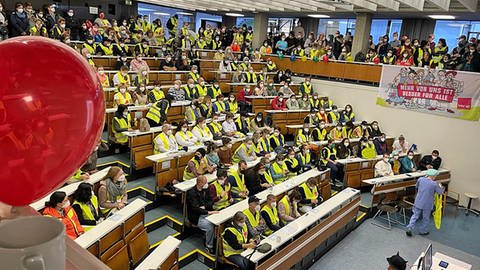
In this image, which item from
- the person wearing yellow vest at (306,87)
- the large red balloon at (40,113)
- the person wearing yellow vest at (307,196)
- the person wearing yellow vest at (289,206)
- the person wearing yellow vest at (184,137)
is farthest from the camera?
the person wearing yellow vest at (306,87)

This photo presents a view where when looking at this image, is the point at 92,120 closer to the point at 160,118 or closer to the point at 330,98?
the point at 160,118

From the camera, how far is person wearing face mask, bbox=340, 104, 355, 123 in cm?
1282

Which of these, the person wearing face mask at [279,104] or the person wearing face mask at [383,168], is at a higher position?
the person wearing face mask at [279,104]

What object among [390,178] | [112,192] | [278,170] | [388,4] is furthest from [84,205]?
[388,4]

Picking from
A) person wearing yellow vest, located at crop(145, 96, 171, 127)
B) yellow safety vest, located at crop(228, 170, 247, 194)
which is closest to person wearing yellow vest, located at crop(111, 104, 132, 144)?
person wearing yellow vest, located at crop(145, 96, 171, 127)

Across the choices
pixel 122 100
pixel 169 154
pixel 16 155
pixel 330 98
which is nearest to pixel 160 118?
pixel 122 100

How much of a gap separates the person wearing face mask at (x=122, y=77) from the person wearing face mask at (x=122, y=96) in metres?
0.98

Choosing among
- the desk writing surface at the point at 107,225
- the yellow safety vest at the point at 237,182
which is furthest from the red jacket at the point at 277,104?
the desk writing surface at the point at 107,225

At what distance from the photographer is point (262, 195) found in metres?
6.94

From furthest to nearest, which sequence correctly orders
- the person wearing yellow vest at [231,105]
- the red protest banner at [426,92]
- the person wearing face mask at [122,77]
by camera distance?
1. the person wearing yellow vest at [231,105]
2. the red protest banner at [426,92]
3. the person wearing face mask at [122,77]

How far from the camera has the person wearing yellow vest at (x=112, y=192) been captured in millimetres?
5836

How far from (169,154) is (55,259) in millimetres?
6782

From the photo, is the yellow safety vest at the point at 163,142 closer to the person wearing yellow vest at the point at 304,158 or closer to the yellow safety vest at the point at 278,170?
the yellow safety vest at the point at 278,170

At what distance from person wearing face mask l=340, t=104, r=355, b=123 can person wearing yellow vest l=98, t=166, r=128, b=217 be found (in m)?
8.61
